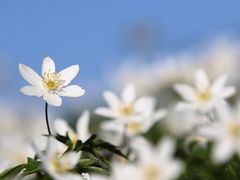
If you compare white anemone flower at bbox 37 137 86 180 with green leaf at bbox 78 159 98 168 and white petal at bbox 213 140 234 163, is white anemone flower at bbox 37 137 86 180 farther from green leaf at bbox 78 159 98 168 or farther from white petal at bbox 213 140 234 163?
white petal at bbox 213 140 234 163

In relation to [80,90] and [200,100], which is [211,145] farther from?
[80,90]

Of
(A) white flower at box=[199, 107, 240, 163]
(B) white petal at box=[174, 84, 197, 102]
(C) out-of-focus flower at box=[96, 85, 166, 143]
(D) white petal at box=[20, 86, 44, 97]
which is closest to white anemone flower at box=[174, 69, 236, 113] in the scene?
(B) white petal at box=[174, 84, 197, 102]

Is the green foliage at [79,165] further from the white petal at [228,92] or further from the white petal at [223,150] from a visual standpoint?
the white petal at [223,150]

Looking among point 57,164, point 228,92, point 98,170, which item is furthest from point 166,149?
point 228,92

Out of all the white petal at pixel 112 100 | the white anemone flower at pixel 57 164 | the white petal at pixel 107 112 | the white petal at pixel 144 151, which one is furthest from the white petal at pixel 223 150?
the white petal at pixel 112 100

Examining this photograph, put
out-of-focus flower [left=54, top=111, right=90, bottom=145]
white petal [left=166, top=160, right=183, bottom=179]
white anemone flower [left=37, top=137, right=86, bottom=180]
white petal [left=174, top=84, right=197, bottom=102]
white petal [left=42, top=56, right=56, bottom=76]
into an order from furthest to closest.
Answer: out-of-focus flower [left=54, top=111, right=90, bottom=145]
white petal [left=42, top=56, right=56, bottom=76]
white petal [left=174, top=84, right=197, bottom=102]
white anemone flower [left=37, top=137, right=86, bottom=180]
white petal [left=166, top=160, right=183, bottom=179]

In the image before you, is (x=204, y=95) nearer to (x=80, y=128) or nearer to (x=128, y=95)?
(x=128, y=95)
